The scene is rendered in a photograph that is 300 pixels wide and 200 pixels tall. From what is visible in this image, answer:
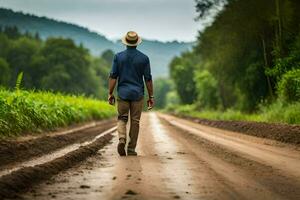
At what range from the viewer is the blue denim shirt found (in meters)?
11.0

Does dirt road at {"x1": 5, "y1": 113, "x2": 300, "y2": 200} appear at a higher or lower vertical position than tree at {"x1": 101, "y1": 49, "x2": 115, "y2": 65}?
lower

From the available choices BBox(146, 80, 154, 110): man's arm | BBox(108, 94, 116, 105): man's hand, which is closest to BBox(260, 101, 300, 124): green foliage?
BBox(146, 80, 154, 110): man's arm

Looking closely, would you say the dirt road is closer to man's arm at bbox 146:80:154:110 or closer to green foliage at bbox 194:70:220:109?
man's arm at bbox 146:80:154:110

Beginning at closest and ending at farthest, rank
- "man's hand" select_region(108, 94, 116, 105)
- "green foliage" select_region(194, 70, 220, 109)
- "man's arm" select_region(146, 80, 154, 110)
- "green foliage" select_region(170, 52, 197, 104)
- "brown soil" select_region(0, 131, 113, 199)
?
1. "brown soil" select_region(0, 131, 113, 199)
2. "man's hand" select_region(108, 94, 116, 105)
3. "man's arm" select_region(146, 80, 154, 110)
4. "green foliage" select_region(194, 70, 220, 109)
5. "green foliage" select_region(170, 52, 197, 104)

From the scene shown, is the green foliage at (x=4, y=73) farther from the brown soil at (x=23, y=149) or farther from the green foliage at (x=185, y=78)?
the brown soil at (x=23, y=149)

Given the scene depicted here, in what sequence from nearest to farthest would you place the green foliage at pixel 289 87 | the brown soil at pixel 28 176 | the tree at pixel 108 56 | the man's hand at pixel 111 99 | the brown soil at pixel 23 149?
1. the brown soil at pixel 28 176
2. the brown soil at pixel 23 149
3. the man's hand at pixel 111 99
4. the green foliage at pixel 289 87
5. the tree at pixel 108 56

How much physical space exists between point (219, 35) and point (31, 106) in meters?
20.9

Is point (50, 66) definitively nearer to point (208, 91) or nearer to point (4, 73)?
point (4, 73)

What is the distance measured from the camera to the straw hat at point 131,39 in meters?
11.1

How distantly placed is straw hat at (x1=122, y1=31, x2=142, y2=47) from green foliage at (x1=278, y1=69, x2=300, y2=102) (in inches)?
587

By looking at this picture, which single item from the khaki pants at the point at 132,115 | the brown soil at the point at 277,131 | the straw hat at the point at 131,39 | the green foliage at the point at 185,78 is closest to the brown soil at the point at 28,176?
the khaki pants at the point at 132,115

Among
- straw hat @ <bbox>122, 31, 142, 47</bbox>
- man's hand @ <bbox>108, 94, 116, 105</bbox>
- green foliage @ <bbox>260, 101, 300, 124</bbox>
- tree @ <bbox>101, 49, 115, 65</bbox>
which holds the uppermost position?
tree @ <bbox>101, 49, 115, 65</bbox>

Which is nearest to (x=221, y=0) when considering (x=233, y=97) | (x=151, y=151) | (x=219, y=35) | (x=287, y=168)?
(x=219, y=35)

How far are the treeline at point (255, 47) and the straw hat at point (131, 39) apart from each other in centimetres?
1364
